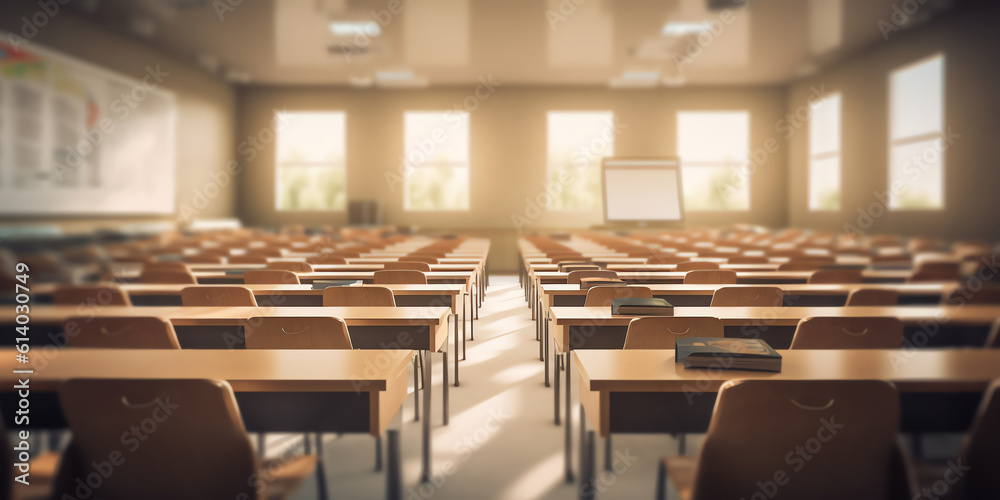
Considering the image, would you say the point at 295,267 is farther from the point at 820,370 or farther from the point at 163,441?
the point at 820,370

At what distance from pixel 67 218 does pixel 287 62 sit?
461 cm

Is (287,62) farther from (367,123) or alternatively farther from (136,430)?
(136,430)

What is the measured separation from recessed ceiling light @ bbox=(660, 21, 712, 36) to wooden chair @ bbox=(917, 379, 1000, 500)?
8412 millimetres

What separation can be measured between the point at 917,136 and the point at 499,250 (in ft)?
23.6

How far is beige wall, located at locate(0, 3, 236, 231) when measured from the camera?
7.76m

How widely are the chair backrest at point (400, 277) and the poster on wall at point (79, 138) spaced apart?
5.77 meters

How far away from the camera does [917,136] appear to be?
28.7 feet

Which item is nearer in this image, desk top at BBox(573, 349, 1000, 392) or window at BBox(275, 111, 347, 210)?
desk top at BBox(573, 349, 1000, 392)

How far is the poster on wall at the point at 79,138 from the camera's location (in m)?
7.00

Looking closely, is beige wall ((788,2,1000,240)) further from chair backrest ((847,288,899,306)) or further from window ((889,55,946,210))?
chair backrest ((847,288,899,306))

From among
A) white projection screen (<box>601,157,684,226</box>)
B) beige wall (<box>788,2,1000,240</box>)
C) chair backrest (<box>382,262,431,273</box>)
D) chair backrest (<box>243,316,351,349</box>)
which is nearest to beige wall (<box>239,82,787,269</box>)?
white projection screen (<box>601,157,684,226</box>)

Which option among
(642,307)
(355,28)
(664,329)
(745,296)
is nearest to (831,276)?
(745,296)

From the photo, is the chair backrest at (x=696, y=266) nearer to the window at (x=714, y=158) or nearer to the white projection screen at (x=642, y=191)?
the white projection screen at (x=642, y=191)

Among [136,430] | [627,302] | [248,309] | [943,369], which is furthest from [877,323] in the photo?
[248,309]
